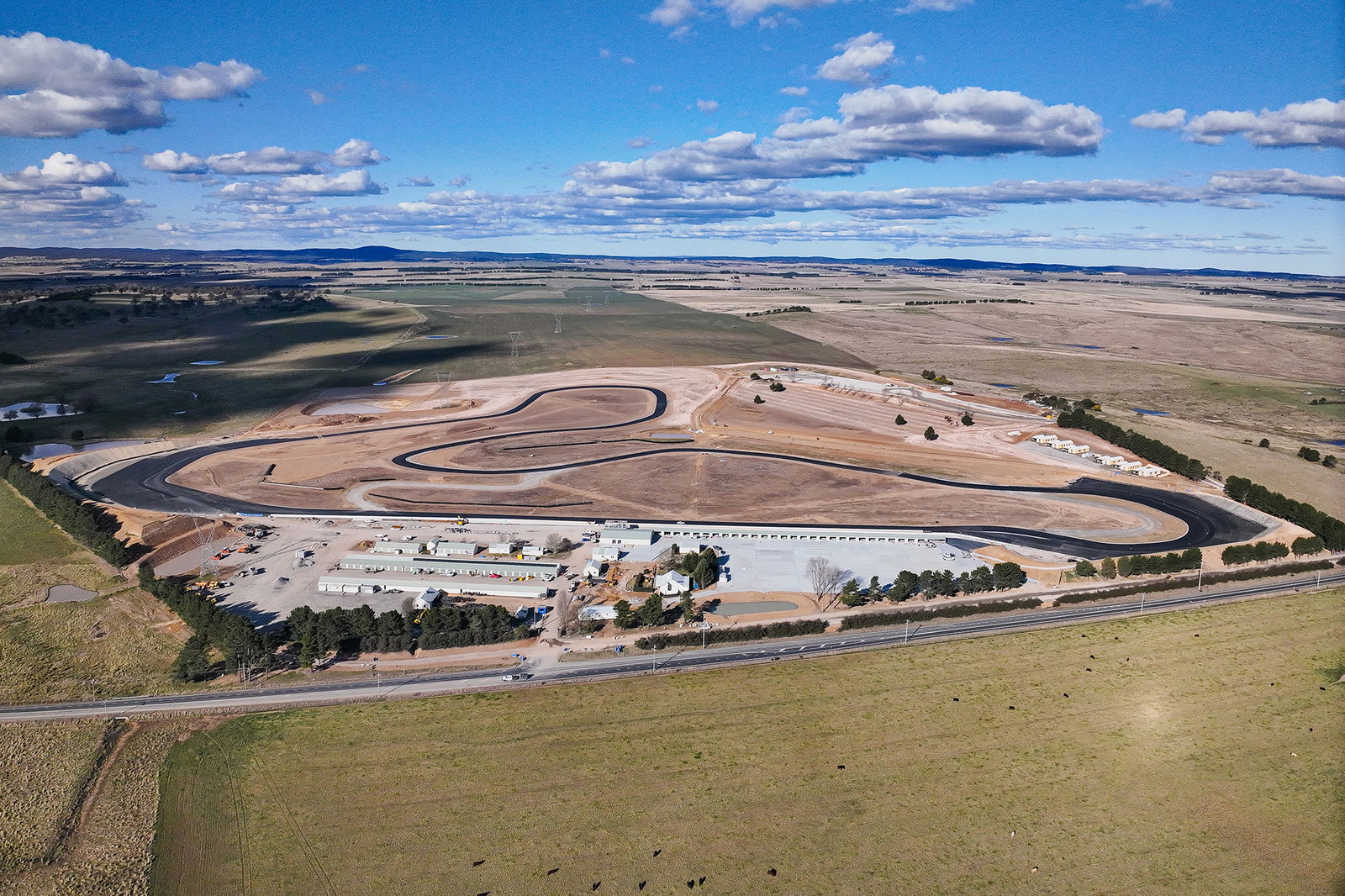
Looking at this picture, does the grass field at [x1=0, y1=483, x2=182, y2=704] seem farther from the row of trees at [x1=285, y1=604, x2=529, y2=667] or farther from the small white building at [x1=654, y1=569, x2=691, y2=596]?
the small white building at [x1=654, y1=569, x2=691, y2=596]

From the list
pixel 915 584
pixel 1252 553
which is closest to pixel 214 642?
pixel 915 584

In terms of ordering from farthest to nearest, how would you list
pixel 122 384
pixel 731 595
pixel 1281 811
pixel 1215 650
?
pixel 122 384, pixel 731 595, pixel 1215 650, pixel 1281 811

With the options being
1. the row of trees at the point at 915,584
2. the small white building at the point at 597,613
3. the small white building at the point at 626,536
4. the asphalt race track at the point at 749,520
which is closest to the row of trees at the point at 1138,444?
the asphalt race track at the point at 749,520

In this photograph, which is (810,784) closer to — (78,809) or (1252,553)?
(78,809)

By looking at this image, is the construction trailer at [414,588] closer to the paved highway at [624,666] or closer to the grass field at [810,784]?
the paved highway at [624,666]

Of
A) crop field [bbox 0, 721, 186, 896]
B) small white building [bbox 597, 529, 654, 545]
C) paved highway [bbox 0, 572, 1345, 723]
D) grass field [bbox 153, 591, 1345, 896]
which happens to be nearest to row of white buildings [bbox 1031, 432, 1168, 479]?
paved highway [bbox 0, 572, 1345, 723]

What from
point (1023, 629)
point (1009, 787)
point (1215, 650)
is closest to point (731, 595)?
point (1023, 629)

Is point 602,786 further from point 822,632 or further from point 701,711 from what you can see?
point 822,632
